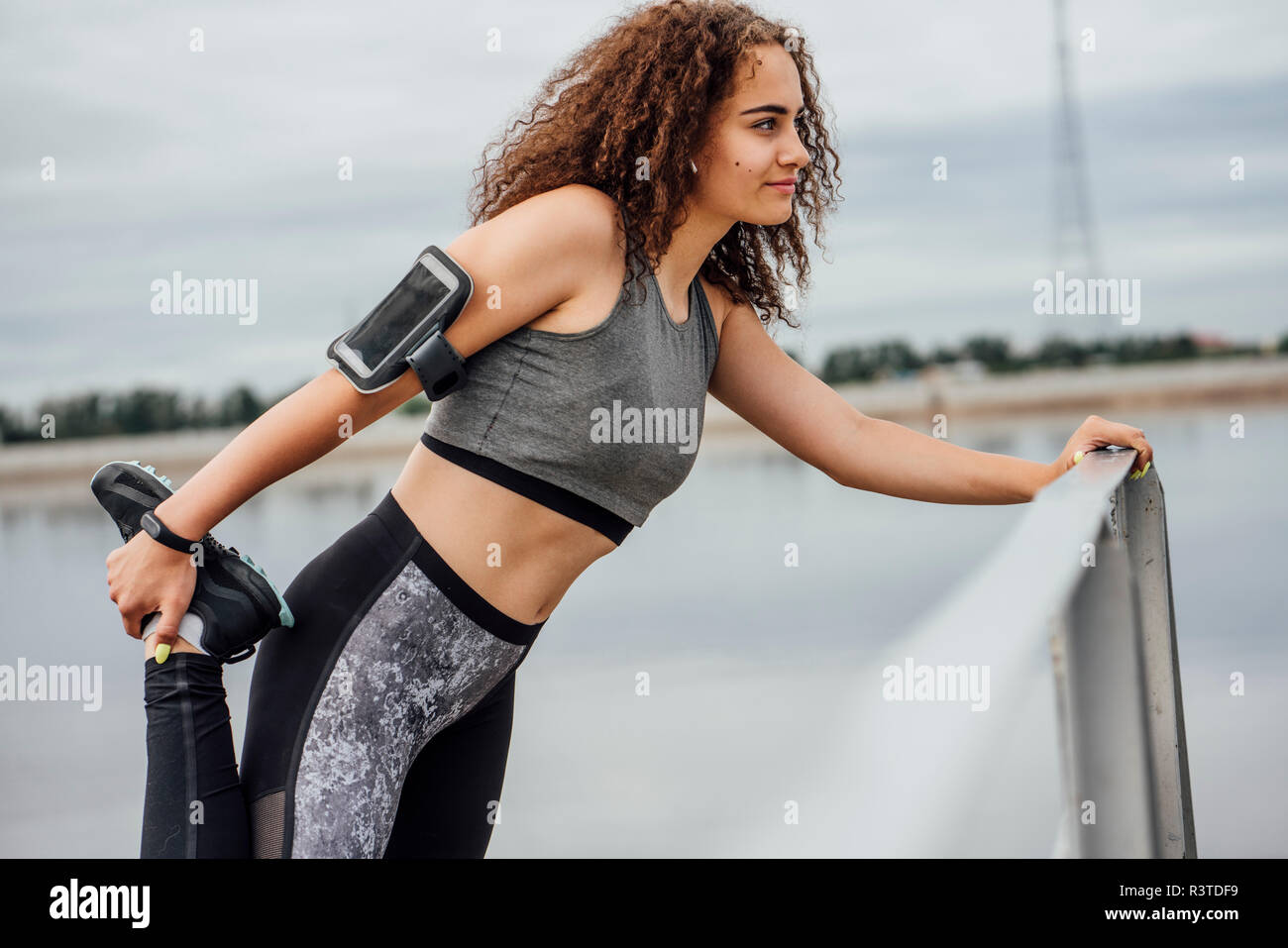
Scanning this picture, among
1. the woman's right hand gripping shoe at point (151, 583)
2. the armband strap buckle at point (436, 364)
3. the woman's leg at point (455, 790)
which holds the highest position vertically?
the armband strap buckle at point (436, 364)

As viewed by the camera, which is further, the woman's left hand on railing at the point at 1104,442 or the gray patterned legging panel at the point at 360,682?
the woman's left hand on railing at the point at 1104,442

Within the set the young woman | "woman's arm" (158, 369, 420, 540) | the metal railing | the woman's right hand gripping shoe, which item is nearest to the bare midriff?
the young woman

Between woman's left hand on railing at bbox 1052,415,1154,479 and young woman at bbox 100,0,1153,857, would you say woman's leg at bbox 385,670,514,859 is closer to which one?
young woman at bbox 100,0,1153,857

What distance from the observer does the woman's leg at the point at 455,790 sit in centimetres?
133

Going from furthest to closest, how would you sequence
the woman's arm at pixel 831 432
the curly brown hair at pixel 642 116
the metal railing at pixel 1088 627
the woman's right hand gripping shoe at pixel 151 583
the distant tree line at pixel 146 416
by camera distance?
the distant tree line at pixel 146 416
the woman's arm at pixel 831 432
the curly brown hair at pixel 642 116
the woman's right hand gripping shoe at pixel 151 583
the metal railing at pixel 1088 627

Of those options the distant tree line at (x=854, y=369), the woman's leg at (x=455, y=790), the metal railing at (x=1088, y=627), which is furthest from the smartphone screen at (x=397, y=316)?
the distant tree line at (x=854, y=369)

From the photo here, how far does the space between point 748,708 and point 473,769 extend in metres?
2.46

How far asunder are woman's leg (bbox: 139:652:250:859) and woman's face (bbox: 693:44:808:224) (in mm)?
713

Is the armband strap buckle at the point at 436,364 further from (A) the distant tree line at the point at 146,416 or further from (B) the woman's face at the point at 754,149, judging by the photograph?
(A) the distant tree line at the point at 146,416

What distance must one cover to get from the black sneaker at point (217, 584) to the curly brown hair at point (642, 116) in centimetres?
48

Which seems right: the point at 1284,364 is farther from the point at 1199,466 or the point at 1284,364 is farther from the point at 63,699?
the point at 63,699

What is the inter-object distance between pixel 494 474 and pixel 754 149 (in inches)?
17.5
